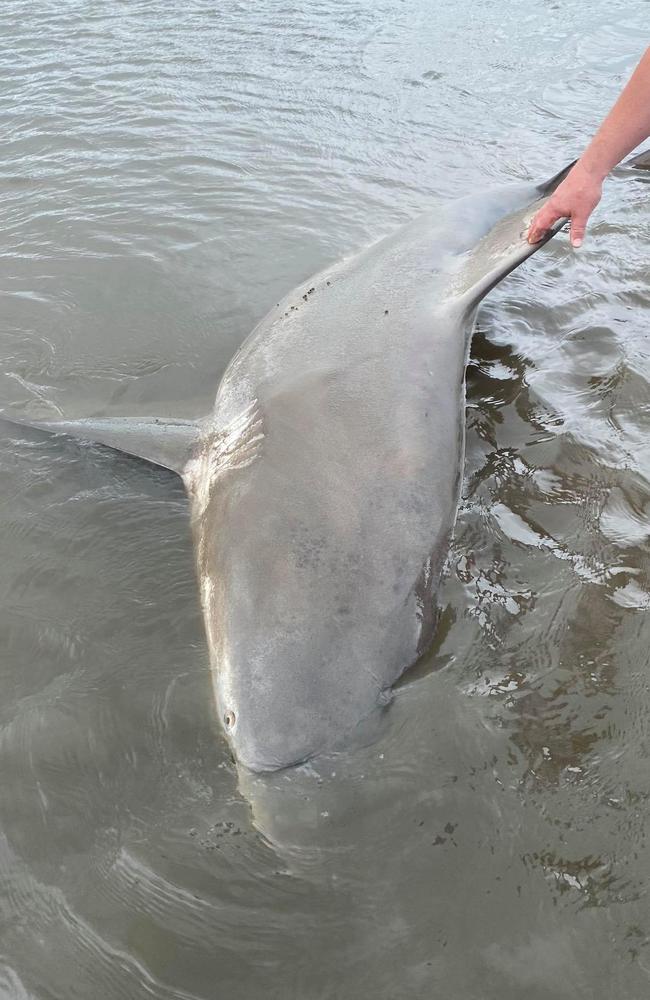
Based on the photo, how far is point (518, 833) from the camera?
8.71 ft

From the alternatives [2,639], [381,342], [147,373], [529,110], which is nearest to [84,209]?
[147,373]

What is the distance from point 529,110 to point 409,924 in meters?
9.91

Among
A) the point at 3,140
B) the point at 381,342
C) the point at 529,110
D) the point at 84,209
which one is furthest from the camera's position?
the point at 529,110

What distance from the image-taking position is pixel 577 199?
11.6 feet

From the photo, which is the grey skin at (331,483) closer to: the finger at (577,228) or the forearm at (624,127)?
the finger at (577,228)

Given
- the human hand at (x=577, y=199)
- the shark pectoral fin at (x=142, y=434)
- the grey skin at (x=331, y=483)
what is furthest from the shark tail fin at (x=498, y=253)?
the shark pectoral fin at (x=142, y=434)

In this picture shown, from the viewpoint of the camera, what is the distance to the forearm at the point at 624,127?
322cm

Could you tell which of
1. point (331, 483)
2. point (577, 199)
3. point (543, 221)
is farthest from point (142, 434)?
point (577, 199)

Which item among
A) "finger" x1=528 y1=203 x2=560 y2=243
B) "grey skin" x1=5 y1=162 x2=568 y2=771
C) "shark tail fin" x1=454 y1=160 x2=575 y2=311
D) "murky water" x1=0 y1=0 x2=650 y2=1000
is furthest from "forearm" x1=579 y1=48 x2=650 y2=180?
"murky water" x1=0 y1=0 x2=650 y2=1000

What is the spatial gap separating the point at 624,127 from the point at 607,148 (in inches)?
3.9

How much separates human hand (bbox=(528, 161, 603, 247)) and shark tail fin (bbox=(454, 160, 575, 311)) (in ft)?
1.08

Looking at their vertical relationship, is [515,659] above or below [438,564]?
below

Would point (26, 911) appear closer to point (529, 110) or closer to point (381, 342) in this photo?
point (381, 342)

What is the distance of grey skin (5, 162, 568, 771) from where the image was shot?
2.78m
